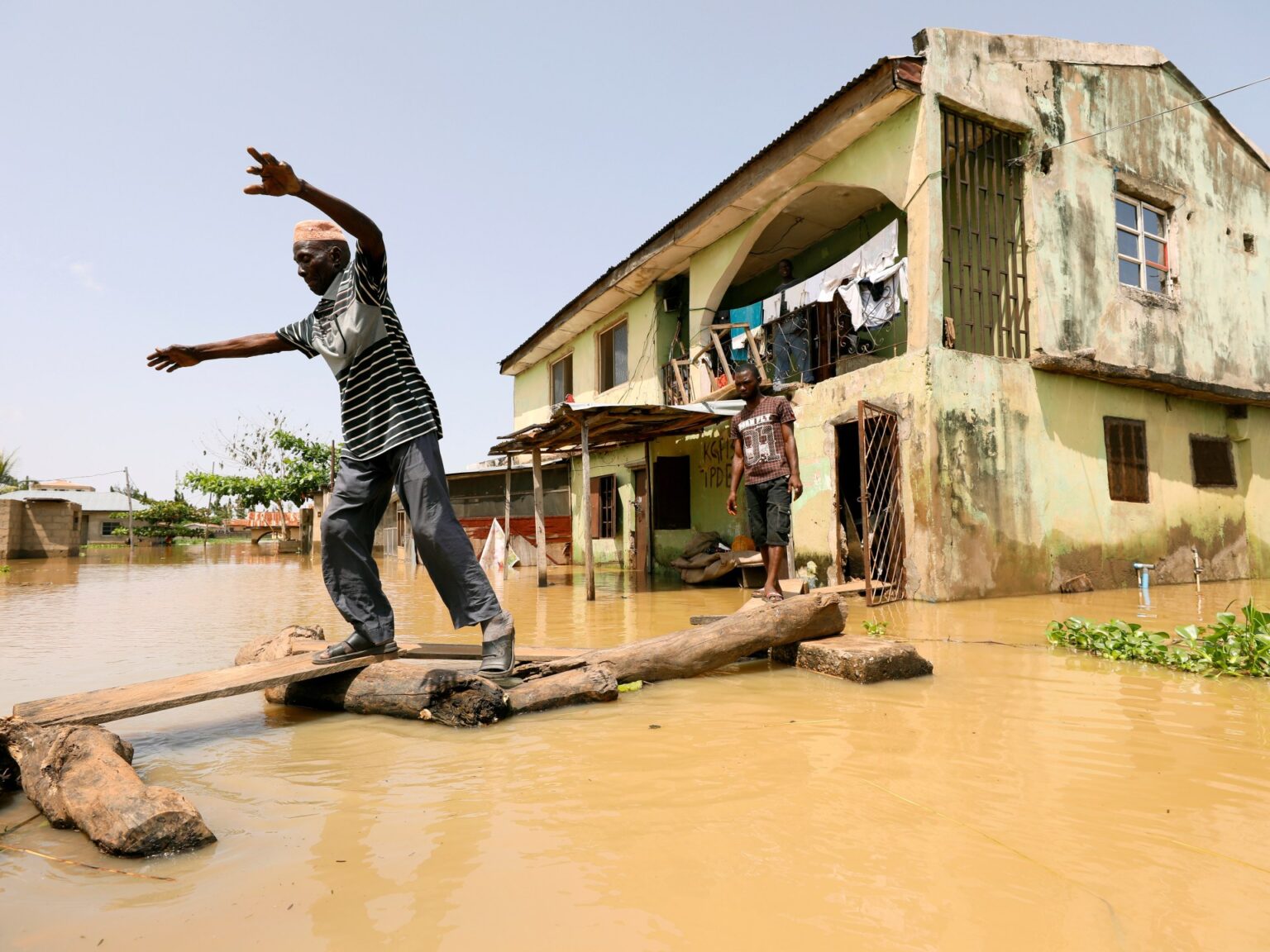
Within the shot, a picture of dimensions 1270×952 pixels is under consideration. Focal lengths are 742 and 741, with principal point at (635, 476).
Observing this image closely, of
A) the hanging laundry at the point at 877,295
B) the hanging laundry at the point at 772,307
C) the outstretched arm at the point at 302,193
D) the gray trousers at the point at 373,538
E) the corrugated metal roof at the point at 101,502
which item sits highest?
the hanging laundry at the point at 772,307

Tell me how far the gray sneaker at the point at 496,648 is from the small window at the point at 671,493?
9.80 m

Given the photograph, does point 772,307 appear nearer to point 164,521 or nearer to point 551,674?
point 551,674

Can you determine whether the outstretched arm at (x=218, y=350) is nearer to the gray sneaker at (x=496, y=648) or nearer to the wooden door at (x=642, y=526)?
the gray sneaker at (x=496, y=648)

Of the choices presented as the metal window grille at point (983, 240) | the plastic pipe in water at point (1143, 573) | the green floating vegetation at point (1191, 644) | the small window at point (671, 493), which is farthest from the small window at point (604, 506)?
the green floating vegetation at point (1191, 644)

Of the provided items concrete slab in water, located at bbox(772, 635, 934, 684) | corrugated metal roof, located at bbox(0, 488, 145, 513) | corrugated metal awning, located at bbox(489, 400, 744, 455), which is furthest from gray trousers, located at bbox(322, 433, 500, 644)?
corrugated metal roof, located at bbox(0, 488, 145, 513)

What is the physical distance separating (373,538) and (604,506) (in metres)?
12.2

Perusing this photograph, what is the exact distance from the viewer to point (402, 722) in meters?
3.01

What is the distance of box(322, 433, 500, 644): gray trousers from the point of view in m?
3.09

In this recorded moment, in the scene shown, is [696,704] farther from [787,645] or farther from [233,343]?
[233,343]

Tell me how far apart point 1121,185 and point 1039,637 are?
7721 millimetres

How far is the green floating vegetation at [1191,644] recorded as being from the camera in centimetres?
364

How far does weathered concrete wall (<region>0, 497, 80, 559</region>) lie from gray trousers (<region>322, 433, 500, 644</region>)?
75.1 ft

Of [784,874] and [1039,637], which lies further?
[1039,637]

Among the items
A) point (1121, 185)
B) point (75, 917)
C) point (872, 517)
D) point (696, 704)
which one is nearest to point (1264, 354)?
point (1121, 185)
